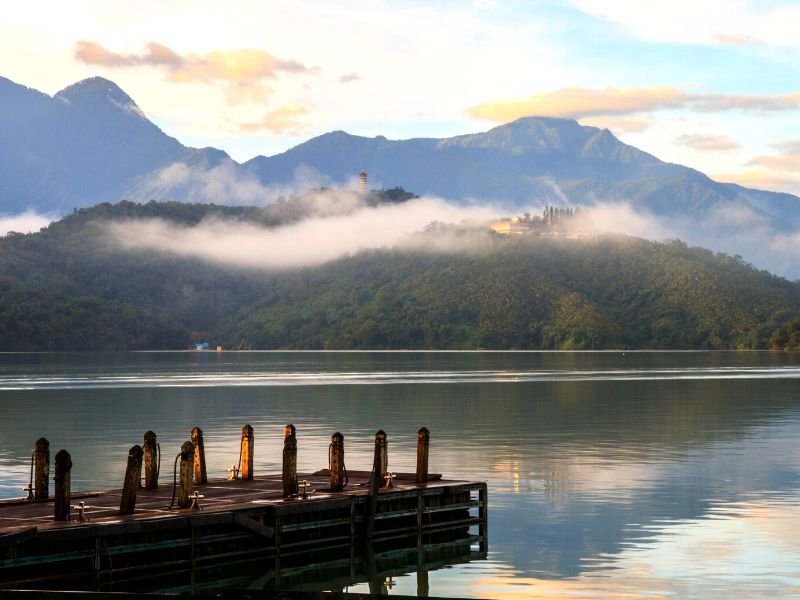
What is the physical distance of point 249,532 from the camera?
32875 mm

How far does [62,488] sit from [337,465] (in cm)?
903

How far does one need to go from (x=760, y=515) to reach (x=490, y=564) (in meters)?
10.6

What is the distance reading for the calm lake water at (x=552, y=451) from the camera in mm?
32938

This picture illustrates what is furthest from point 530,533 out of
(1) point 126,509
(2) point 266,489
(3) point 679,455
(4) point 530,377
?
(4) point 530,377

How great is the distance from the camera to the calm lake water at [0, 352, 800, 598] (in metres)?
32.9

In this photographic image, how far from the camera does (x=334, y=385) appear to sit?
418 feet

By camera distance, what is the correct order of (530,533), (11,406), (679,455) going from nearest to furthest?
(530,533), (679,455), (11,406)

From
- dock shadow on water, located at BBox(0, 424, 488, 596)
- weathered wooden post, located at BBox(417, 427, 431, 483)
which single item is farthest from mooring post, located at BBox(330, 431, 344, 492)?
weathered wooden post, located at BBox(417, 427, 431, 483)

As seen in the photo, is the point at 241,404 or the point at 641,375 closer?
the point at 241,404

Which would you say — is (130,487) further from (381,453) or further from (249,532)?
(381,453)

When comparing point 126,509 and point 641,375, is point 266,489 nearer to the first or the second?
point 126,509

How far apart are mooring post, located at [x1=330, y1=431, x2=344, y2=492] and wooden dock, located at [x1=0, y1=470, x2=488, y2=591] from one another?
1.18 ft

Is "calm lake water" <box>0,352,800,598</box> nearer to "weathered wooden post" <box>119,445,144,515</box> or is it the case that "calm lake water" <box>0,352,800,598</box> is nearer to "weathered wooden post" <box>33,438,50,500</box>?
"weathered wooden post" <box>119,445,144,515</box>

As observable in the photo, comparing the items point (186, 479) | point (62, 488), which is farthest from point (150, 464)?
point (62, 488)
